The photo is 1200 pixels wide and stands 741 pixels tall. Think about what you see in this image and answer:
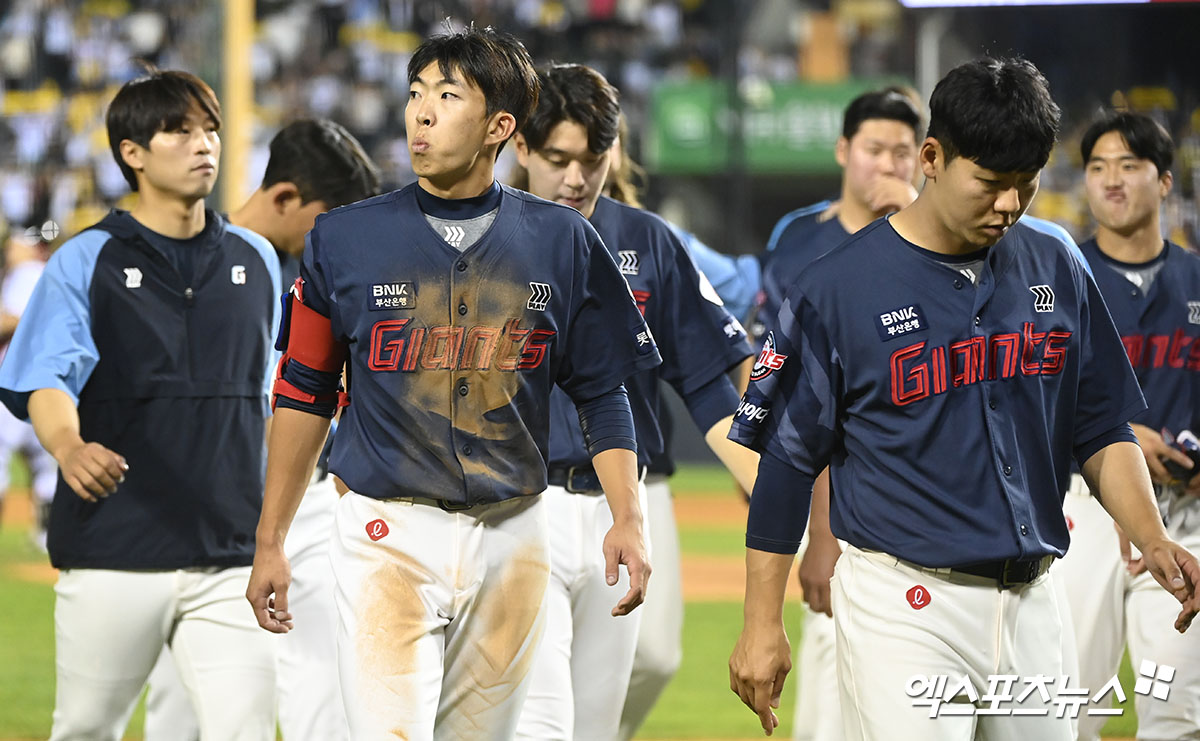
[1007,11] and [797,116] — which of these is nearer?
[1007,11]

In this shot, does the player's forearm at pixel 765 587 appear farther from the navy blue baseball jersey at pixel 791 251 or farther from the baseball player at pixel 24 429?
the baseball player at pixel 24 429

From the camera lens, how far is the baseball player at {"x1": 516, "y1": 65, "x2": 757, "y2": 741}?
14.3 feet

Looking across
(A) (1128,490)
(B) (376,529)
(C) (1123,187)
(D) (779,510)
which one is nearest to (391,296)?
(B) (376,529)

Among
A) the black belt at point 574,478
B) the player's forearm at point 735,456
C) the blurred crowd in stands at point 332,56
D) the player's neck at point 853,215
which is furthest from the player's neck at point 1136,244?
the blurred crowd in stands at point 332,56

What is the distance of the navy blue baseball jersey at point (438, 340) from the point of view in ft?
10.8

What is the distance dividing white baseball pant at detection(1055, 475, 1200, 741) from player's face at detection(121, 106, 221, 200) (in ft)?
10.2

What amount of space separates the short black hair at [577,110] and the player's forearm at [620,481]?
125 centimetres

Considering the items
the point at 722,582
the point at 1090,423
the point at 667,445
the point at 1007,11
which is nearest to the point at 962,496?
the point at 1090,423

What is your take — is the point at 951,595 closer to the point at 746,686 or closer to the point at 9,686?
the point at 746,686

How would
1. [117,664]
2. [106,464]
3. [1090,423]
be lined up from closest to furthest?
[1090,423], [106,464], [117,664]

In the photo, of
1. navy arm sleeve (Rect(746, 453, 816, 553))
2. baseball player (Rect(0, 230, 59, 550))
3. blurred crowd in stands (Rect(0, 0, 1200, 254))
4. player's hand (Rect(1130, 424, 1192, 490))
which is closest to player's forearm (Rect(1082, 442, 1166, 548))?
navy arm sleeve (Rect(746, 453, 816, 553))

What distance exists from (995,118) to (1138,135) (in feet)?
8.58

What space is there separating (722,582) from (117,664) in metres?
7.86

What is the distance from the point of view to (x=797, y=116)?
21016 millimetres
